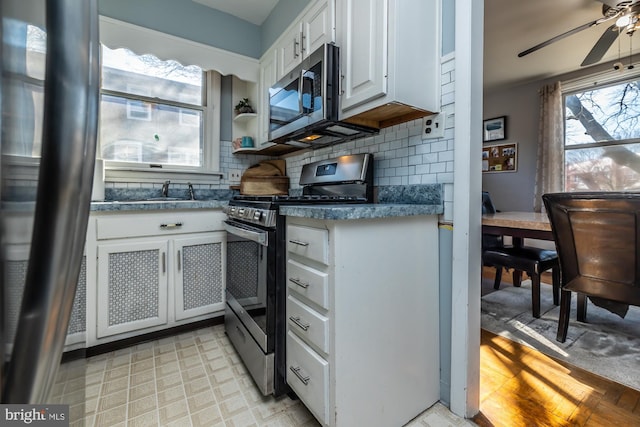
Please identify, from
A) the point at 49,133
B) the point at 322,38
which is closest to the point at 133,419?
the point at 49,133

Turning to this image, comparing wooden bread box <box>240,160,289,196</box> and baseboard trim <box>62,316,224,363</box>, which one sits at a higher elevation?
wooden bread box <box>240,160,289,196</box>

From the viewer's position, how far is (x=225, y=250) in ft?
7.14

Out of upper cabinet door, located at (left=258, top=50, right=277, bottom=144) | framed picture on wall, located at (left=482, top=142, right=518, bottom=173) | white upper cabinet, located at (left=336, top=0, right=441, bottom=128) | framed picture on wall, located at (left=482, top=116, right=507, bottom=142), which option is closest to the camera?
white upper cabinet, located at (left=336, top=0, right=441, bottom=128)

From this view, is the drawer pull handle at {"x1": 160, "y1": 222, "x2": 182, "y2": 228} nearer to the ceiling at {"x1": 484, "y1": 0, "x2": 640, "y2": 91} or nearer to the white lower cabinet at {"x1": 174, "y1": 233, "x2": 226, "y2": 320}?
the white lower cabinet at {"x1": 174, "y1": 233, "x2": 226, "y2": 320}

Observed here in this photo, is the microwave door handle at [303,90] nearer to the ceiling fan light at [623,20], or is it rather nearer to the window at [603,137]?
the ceiling fan light at [623,20]

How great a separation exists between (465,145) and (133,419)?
1.87 metres

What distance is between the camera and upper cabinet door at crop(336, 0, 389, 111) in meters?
1.35

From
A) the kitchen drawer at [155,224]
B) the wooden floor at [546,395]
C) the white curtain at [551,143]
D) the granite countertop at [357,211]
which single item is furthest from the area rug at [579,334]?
the kitchen drawer at [155,224]

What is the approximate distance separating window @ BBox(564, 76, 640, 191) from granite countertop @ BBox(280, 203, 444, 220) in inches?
146

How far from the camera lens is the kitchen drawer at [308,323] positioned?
108cm

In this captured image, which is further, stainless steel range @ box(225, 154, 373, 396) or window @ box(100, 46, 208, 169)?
window @ box(100, 46, 208, 169)

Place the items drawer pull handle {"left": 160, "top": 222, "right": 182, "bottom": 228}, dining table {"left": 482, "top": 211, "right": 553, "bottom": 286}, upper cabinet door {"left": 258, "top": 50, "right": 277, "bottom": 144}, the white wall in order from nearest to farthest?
dining table {"left": 482, "top": 211, "right": 553, "bottom": 286}
drawer pull handle {"left": 160, "top": 222, "right": 182, "bottom": 228}
upper cabinet door {"left": 258, "top": 50, "right": 277, "bottom": 144}
the white wall

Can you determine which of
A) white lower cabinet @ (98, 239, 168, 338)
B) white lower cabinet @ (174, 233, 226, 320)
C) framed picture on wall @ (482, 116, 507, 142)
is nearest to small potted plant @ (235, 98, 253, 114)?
white lower cabinet @ (174, 233, 226, 320)

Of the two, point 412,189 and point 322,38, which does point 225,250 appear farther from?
point 322,38
